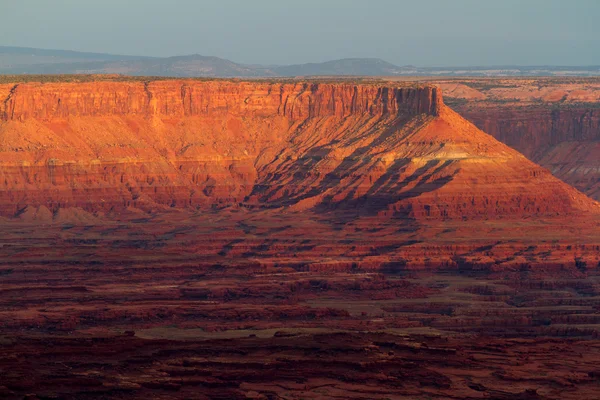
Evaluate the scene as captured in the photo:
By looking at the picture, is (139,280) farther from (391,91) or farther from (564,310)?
(391,91)

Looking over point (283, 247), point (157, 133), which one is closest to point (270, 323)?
point (283, 247)

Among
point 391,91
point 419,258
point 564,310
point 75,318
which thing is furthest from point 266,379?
point 391,91

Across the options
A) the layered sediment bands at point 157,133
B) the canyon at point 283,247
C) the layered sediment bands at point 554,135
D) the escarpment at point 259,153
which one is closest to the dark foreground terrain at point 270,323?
the canyon at point 283,247

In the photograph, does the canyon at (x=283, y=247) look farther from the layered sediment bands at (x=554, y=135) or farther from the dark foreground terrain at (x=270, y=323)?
the layered sediment bands at (x=554, y=135)

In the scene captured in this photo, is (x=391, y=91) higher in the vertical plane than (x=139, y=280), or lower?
higher

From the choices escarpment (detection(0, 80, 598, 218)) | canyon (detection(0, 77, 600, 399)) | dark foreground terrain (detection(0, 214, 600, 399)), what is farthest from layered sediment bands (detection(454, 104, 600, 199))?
dark foreground terrain (detection(0, 214, 600, 399))

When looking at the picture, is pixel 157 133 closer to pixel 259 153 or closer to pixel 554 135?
pixel 259 153
